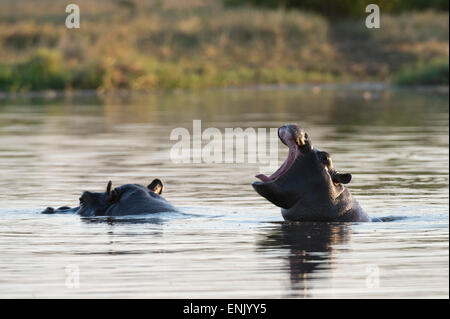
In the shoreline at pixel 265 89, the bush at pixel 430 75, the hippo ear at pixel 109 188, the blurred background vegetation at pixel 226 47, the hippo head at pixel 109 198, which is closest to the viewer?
the hippo ear at pixel 109 188

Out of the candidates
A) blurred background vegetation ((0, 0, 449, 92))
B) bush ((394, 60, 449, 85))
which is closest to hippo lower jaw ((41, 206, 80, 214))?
blurred background vegetation ((0, 0, 449, 92))

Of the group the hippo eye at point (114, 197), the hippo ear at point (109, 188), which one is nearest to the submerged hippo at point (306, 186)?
the hippo ear at point (109, 188)

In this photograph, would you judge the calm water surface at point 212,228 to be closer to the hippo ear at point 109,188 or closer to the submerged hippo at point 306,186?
the submerged hippo at point 306,186

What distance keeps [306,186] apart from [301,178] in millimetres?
116

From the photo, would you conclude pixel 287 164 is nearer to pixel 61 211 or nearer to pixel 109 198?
pixel 109 198

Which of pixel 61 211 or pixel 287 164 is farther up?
pixel 287 164

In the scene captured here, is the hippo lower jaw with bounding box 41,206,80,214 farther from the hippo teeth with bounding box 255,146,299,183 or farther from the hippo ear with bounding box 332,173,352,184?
the hippo ear with bounding box 332,173,352,184

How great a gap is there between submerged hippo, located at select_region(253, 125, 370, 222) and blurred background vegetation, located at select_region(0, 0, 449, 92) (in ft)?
106

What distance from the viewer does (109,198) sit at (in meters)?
12.7

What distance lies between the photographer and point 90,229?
11734mm

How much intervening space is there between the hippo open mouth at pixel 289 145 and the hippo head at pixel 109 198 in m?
1.81

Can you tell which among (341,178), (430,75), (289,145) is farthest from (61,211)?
(430,75)

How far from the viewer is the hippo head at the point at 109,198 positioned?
12648mm
